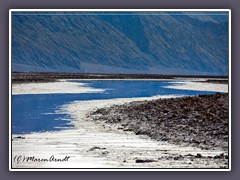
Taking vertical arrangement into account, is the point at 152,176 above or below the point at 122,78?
below

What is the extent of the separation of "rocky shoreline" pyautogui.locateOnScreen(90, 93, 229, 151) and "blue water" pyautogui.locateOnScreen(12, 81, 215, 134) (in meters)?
0.23

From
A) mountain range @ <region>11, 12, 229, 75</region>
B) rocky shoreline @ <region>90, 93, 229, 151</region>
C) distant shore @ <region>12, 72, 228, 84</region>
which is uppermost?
mountain range @ <region>11, 12, 229, 75</region>

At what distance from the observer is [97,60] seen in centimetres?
1791

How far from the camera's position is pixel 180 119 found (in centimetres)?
1831

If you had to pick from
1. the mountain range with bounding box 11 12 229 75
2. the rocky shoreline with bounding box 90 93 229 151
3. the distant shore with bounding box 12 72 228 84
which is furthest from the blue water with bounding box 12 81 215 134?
the mountain range with bounding box 11 12 229 75

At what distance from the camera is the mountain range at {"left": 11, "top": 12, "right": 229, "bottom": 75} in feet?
57.7

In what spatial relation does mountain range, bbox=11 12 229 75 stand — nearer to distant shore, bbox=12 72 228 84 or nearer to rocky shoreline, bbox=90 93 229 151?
distant shore, bbox=12 72 228 84

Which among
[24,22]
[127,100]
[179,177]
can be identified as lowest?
[179,177]

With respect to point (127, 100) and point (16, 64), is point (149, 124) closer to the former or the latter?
point (127, 100)

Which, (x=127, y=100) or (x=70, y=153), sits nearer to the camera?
(x=70, y=153)

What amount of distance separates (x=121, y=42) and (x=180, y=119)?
1610 millimetres

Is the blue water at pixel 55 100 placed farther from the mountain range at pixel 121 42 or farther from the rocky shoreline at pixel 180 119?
the mountain range at pixel 121 42
